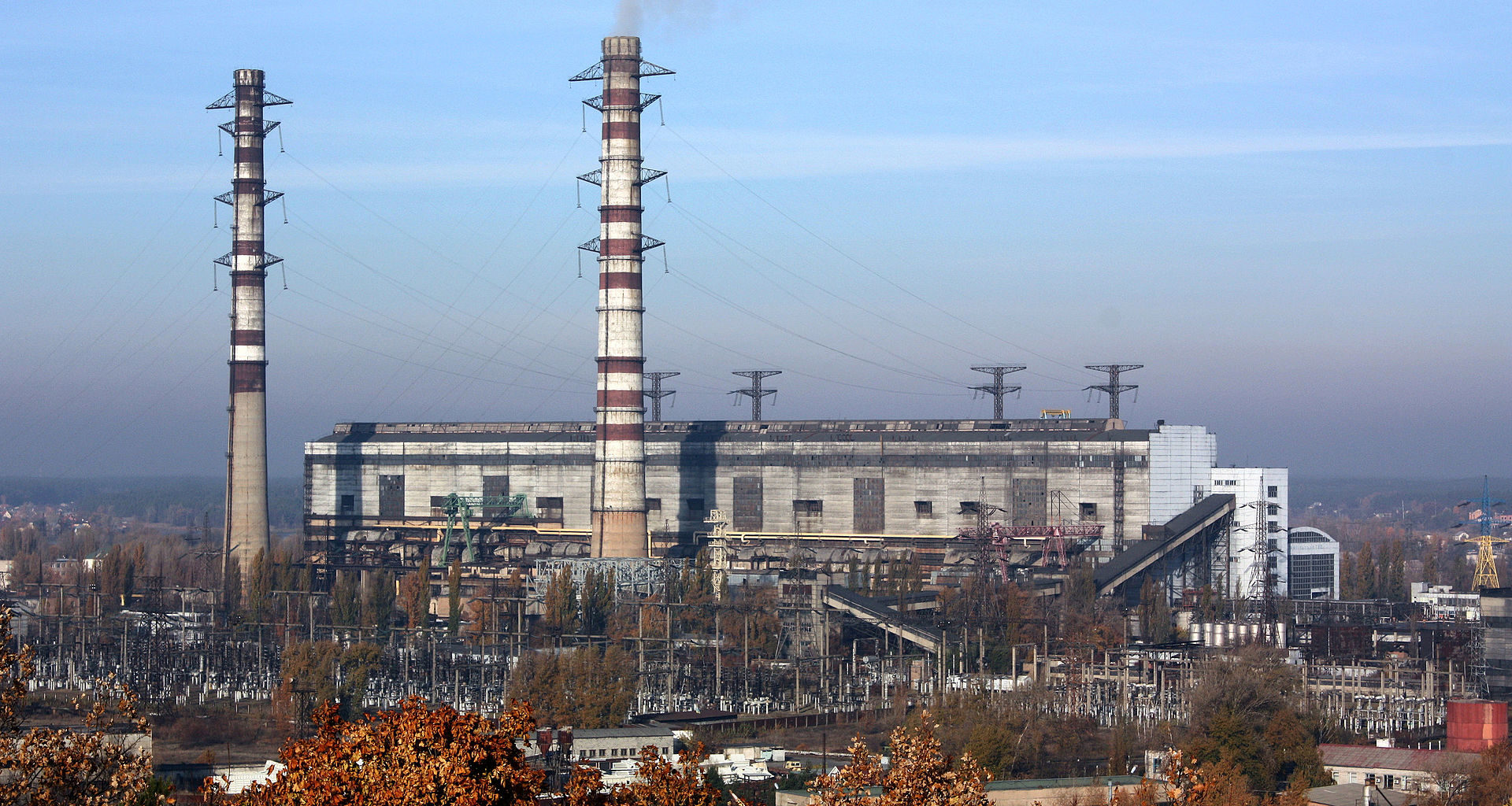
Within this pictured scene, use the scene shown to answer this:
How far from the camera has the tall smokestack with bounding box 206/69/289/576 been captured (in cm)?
4862

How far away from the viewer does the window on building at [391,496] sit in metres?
57.4

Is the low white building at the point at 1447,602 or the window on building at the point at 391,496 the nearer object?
the low white building at the point at 1447,602

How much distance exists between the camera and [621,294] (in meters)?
46.4

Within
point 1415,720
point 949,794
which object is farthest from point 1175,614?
point 949,794

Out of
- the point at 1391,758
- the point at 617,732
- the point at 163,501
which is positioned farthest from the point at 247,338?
the point at 163,501

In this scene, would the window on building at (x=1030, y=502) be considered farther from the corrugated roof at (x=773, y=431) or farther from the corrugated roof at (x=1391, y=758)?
the corrugated roof at (x=1391, y=758)

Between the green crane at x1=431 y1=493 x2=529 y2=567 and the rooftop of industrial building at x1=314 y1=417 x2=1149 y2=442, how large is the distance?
77.8 inches

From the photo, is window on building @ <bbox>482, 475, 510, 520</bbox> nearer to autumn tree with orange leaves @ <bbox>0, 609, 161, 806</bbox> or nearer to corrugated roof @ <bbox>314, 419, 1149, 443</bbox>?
corrugated roof @ <bbox>314, 419, 1149, 443</bbox>

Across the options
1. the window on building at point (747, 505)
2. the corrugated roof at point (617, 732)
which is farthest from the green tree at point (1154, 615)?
the corrugated roof at point (617, 732)

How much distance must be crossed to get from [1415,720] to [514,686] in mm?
16464

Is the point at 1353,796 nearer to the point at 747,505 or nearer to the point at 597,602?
the point at 597,602

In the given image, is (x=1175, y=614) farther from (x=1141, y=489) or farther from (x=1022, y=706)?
(x=1022, y=706)

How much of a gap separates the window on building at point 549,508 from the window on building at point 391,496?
5.00 meters

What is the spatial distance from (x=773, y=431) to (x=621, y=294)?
8.85 metres
